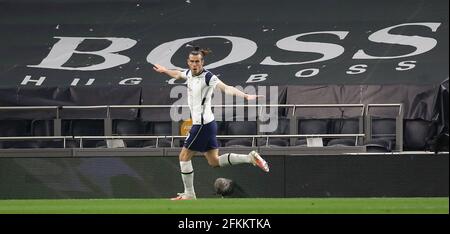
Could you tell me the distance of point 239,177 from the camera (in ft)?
78.7

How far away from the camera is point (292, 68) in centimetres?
2706

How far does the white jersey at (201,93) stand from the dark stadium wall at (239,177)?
2922mm

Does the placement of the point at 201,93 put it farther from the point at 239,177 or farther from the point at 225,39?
the point at 225,39

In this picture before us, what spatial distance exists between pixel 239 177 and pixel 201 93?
3.44 m

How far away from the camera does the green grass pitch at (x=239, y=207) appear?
56.0ft

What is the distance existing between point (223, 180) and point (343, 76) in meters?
4.52

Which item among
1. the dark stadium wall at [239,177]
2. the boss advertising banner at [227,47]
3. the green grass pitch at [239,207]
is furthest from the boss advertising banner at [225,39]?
the green grass pitch at [239,207]

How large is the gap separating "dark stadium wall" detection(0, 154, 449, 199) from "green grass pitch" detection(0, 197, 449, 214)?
137 inches

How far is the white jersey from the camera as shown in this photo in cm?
2077

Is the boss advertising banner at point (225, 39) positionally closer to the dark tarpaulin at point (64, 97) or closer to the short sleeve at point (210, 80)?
the dark tarpaulin at point (64, 97)

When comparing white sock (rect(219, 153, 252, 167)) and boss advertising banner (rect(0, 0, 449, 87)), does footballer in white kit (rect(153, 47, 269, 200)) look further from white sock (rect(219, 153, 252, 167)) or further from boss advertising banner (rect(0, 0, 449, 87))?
boss advertising banner (rect(0, 0, 449, 87))
